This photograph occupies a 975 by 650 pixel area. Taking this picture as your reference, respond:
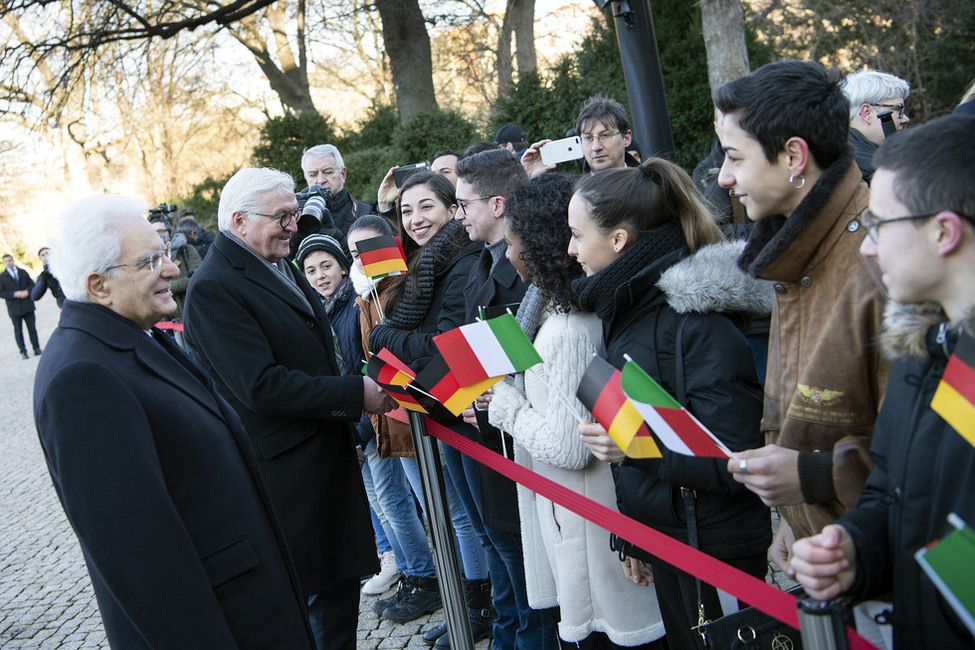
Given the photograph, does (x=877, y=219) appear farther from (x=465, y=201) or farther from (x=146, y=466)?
(x=465, y=201)

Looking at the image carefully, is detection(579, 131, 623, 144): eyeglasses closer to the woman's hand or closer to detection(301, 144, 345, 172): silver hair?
detection(301, 144, 345, 172): silver hair

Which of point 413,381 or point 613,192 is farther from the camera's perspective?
point 413,381

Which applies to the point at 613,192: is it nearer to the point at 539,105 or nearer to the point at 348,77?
the point at 539,105

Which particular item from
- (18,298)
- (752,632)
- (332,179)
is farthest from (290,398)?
(18,298)

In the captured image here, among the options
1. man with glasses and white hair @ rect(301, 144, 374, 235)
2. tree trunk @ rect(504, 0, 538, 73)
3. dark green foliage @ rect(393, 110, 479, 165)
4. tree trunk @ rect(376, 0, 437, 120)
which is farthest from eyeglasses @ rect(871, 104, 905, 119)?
tree trunk @ rect(504, 0, 538, 73)

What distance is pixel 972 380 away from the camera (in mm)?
1374

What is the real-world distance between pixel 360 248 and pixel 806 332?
85.3 inches

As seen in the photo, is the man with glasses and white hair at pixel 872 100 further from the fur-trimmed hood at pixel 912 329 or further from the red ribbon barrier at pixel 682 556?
the fur-trimmed hood at pixel 912 329

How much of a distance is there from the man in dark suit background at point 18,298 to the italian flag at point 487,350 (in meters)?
17.5

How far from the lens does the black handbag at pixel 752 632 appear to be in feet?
6.66

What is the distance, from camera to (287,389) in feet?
10.7

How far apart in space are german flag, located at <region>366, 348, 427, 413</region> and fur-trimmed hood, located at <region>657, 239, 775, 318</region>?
1.03 meters

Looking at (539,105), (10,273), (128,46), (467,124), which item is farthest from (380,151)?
(10,273)

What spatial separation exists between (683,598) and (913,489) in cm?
112
